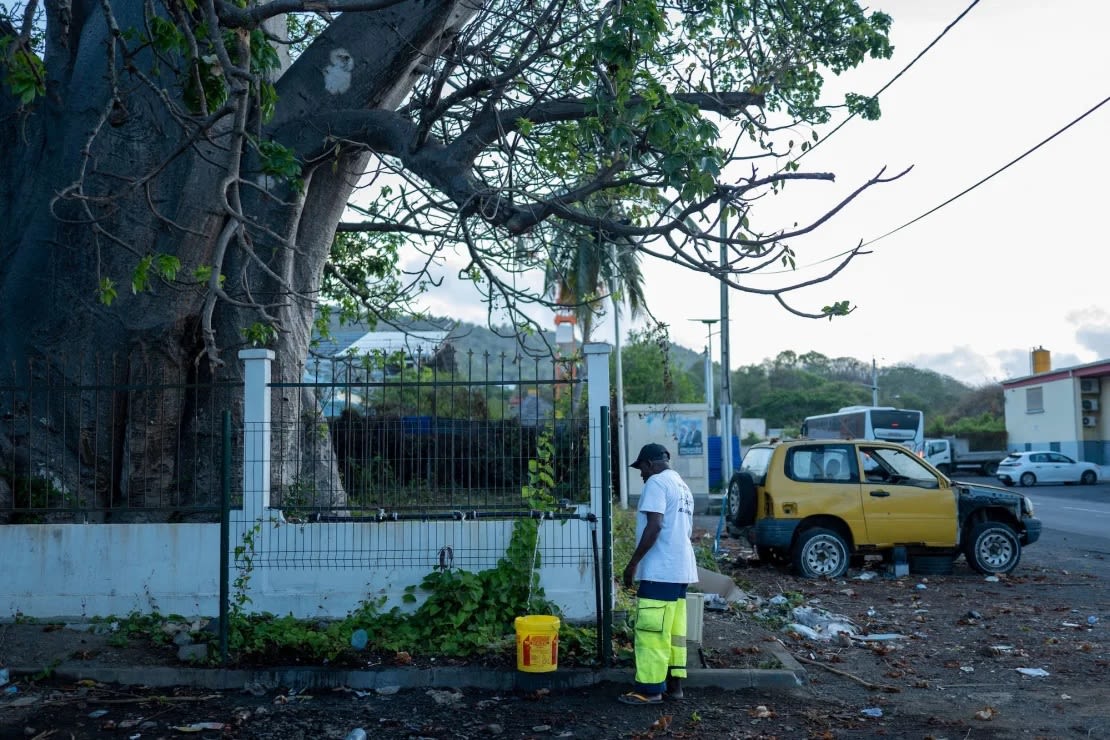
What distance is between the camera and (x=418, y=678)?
7.60 m

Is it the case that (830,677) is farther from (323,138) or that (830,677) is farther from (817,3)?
(817,3)

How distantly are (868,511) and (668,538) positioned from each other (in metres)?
7.06

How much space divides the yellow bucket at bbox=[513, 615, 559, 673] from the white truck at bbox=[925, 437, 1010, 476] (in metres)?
37.9

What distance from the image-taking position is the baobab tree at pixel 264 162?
859 cm

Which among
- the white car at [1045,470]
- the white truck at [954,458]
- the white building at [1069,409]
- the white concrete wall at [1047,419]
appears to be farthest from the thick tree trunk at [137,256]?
the white concrete wall at [1047,419]

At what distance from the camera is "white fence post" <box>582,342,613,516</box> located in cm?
850

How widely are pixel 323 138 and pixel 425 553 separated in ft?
14.0

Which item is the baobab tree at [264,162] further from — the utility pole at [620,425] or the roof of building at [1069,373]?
the roof of building at [1069,373]

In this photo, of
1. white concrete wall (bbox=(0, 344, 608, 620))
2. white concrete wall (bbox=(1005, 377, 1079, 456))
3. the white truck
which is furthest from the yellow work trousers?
white concrete wall (bbox=(1005, 377, 1079, 456))

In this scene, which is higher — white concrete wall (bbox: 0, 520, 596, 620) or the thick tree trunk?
the thick tree trunk

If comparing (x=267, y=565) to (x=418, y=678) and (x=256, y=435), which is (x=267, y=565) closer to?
(x=256, y=435)

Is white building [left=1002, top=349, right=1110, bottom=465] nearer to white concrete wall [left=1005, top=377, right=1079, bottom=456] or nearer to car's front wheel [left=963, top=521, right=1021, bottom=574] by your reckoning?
white concrete wall [left=1005, top=377, right=1079, bottom=456]

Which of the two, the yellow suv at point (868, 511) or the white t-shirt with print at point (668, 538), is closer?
the white t-shirt with print at point (668, 538)

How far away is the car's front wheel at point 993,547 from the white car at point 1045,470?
92.4 feet
